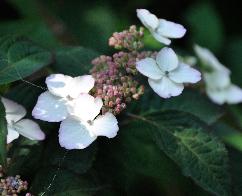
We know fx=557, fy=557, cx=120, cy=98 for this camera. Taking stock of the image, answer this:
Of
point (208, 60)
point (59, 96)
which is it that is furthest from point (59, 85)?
point (208, 60)

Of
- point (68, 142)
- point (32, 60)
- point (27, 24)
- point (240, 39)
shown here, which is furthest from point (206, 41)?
point (68, 142)

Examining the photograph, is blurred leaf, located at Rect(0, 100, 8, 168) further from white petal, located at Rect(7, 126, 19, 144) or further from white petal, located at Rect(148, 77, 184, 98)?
white petal, located at Rect(148, 77, 184, 98)

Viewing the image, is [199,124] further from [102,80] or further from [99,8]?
[99,8]

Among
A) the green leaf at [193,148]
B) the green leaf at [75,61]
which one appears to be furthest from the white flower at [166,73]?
the green leaf at [75,61]

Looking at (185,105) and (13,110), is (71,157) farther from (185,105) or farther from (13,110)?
(185,105)

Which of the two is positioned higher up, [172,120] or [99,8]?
[172,120]

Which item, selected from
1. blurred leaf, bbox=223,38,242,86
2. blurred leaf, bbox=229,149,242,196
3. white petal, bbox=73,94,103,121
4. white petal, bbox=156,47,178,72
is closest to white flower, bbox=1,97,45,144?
white petal, bbox=73,94,103,121
